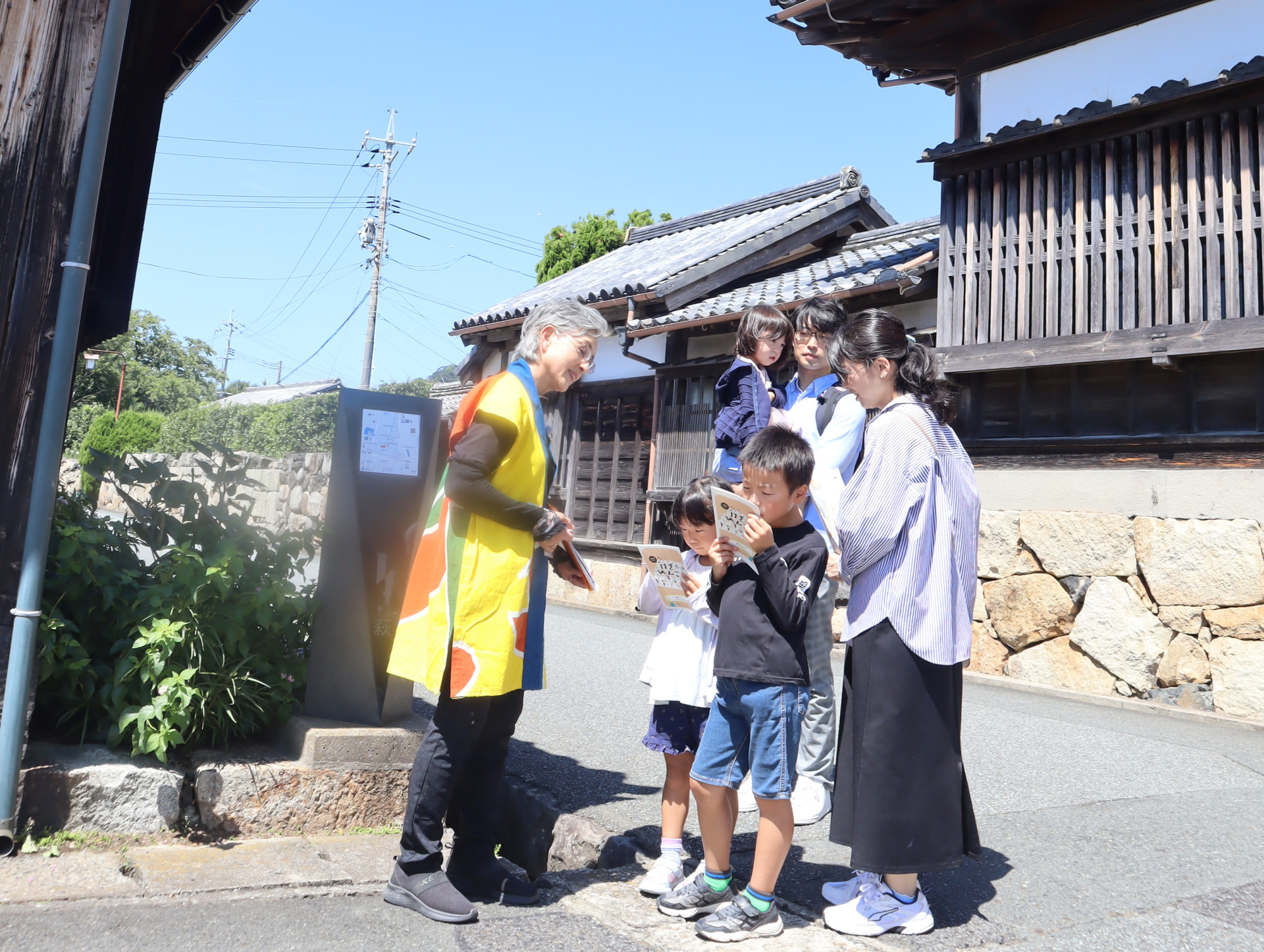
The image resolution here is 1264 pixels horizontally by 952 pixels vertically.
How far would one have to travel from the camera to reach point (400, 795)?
11.9 ft

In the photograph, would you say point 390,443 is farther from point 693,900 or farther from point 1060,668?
point 1060,668

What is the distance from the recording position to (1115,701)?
7.33 meters

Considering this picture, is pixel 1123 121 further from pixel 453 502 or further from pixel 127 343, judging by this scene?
pixel 127 343

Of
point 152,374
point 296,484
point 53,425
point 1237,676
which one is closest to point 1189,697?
point 1237,676

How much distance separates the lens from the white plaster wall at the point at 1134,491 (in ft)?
22.8

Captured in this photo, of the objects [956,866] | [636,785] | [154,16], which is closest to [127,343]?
[154,16]

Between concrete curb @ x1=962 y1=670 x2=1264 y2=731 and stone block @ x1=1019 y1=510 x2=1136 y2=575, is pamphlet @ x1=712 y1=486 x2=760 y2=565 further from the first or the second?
stone block @ x1=1019 y1=510 x2=1136 y2=575

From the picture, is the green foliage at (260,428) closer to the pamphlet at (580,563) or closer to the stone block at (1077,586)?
the stone block at (1077,586)

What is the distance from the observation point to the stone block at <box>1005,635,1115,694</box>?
7747 millimetres

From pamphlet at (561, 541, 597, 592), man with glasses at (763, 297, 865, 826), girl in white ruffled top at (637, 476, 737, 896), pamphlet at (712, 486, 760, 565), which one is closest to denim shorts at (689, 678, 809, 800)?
girl in white ruffled top at (637, 476, 737, 896)

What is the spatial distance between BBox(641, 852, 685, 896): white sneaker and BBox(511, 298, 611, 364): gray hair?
1.73 metres

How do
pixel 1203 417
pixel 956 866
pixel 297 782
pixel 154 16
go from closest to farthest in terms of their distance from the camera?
pixel 956 866
pixel 297 782
pixel 154 16
pixel 1203 417

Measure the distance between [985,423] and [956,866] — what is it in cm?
633

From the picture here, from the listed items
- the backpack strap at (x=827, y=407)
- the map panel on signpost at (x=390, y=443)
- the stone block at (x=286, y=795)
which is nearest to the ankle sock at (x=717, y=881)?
the stone block at (x=286, y=795)
